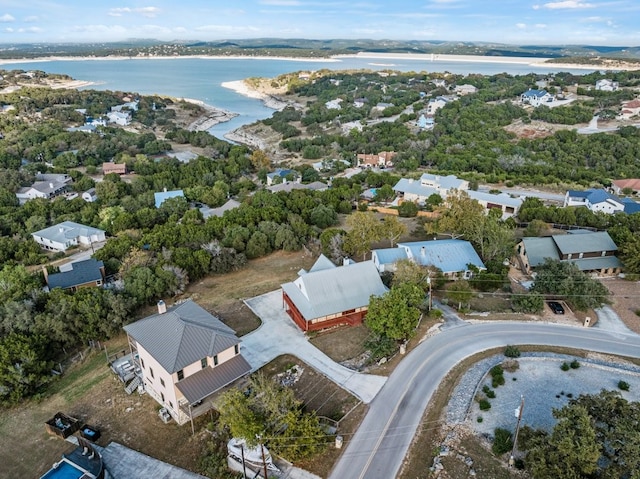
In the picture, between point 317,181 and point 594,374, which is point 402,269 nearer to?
point 594,374

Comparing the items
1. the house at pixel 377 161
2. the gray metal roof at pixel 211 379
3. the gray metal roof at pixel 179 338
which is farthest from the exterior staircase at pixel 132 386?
the house at pixel 377 161

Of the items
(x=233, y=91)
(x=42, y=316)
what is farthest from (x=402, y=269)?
(x=233, y=91)

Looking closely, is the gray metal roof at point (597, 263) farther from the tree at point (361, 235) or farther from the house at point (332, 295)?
the house at point (332, 295)

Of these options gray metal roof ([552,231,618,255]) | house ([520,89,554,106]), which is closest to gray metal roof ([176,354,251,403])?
gray metal roof ([552,231,618,255])

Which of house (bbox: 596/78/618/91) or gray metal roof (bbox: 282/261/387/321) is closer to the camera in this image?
gray metal roof (bbox: 282/261/387/321)

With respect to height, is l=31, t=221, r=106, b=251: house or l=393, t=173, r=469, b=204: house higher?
l=393, t=173, r=469, b=204: house

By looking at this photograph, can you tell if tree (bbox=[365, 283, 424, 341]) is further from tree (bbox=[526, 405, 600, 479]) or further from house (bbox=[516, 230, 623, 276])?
house (bbox=[516, 230, 623, 276])

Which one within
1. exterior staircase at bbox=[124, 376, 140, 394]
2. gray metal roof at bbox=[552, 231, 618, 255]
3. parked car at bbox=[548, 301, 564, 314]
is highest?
gray metal roof at bbox=[552, 231, 618, 255]
